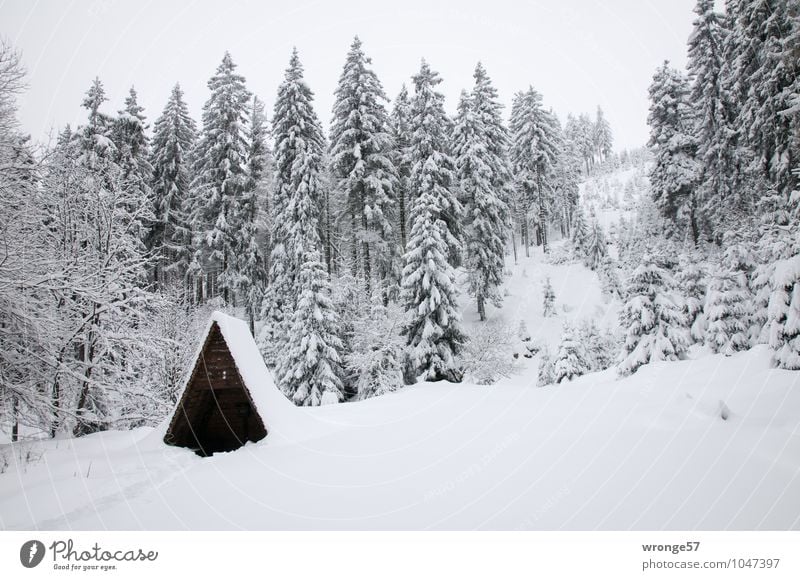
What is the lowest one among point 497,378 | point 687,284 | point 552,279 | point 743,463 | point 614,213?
point 497,378

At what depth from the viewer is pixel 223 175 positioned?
2906 centimetres

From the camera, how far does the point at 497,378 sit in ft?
70.6

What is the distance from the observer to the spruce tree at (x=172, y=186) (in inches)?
1195

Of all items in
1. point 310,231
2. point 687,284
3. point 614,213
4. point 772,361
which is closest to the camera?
point 772,361

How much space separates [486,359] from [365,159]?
653 inches

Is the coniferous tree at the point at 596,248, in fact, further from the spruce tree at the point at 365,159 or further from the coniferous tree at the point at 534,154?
the spruce tree at the point at 365,159

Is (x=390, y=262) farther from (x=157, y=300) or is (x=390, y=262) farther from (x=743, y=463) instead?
(x=743, y=463)

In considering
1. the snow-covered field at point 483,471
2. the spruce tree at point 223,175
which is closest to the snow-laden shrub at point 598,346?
the snow-covered field at point 483,471

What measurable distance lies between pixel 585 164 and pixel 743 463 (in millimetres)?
112388

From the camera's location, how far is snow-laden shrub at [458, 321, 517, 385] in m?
20.8

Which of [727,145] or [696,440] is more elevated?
[727,145]

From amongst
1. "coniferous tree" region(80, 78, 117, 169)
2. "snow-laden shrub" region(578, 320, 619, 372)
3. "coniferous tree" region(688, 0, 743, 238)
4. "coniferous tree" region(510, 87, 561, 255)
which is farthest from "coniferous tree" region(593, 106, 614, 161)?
"coniferous tree" region(80, 78, 117, 169)

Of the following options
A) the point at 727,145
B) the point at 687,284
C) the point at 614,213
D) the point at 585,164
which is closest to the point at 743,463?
the point at 687,284

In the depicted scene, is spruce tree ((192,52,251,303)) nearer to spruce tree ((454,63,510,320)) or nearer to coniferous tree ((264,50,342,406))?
coniferous tree ((264,50,342,406))
